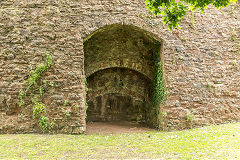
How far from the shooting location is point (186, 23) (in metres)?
6.23

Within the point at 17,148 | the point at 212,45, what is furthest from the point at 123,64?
the point at 17,148

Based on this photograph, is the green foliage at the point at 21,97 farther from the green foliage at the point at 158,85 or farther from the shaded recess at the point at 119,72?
the green foliage at the point at 158,85

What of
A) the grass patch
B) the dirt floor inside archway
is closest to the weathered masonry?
the dirt floor inside archway

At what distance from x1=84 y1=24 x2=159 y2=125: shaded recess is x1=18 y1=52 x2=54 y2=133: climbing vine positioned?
1.49m

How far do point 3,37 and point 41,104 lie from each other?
192 cm

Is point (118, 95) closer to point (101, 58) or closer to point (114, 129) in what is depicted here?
point (101, 58)

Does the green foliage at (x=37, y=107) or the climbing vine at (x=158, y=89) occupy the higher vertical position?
the climbing vine at (x=158, y=89)

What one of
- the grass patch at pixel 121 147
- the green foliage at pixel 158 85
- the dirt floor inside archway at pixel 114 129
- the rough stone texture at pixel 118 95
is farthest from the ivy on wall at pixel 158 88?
the grass patch at pixel 121 147

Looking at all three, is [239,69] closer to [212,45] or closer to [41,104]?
[212,45]

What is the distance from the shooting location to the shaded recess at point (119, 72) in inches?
269

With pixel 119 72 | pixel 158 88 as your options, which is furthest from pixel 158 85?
pixel 119 72

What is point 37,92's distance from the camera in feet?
17.0

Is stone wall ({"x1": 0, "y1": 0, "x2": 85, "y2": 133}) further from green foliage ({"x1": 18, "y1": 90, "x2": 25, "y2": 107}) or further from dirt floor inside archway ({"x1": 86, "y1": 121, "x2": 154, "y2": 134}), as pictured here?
dirt floor inside archway ({"x1": 86, "y1": 121, "x2": 154, "y2": 134})

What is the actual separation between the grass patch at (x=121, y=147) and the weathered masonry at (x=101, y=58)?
0.85 metres
